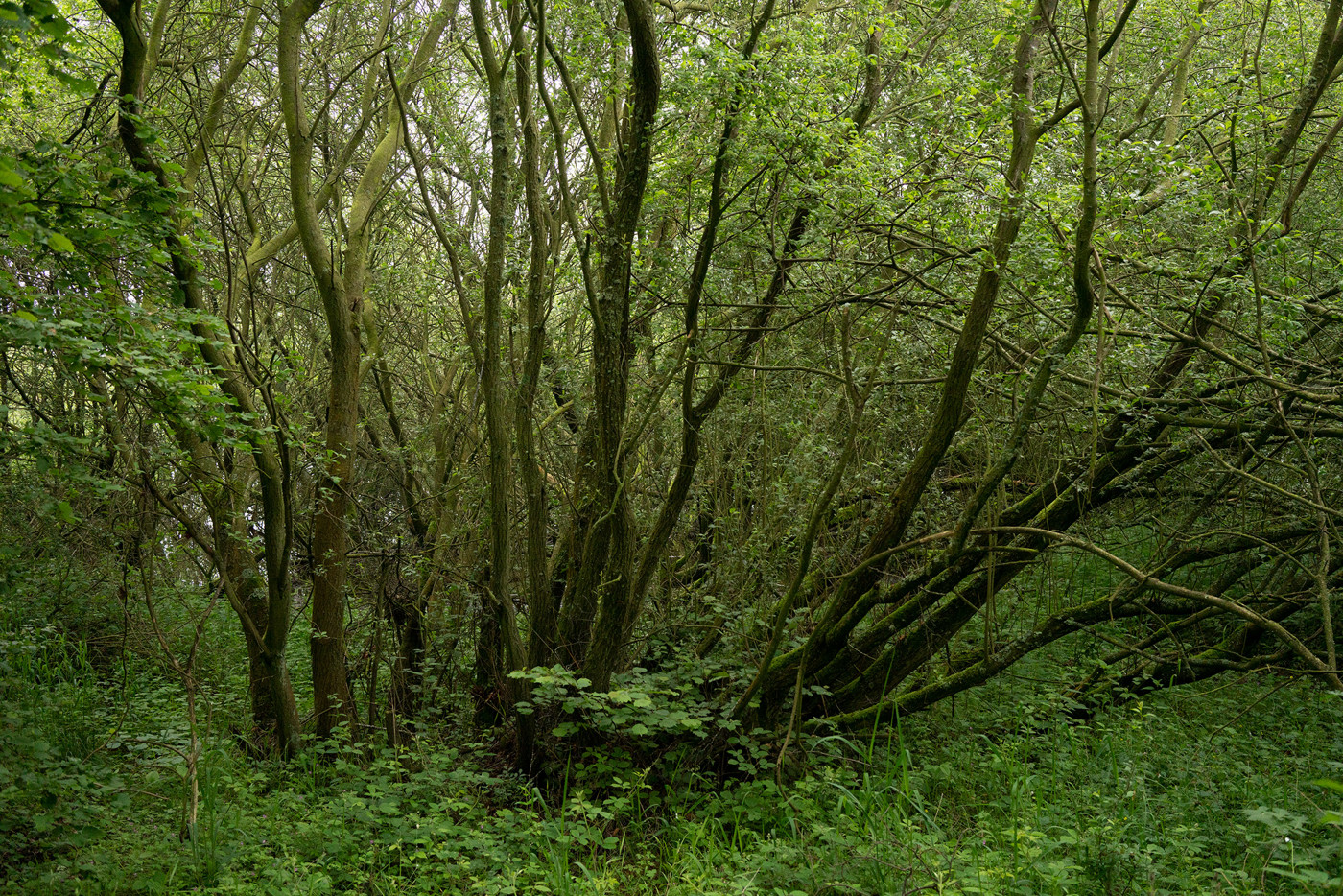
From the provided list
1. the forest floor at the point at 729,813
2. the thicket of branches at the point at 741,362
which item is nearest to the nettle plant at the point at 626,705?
the thicket of branches at the point at 741,362

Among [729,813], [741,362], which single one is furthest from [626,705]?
[741,362]

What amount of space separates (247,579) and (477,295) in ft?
9.44

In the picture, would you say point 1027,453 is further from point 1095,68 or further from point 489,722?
point 489,722

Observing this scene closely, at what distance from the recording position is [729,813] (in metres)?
4.77

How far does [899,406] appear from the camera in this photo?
6535mm

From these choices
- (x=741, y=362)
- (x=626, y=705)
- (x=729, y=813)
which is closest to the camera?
(x=729, y=813)

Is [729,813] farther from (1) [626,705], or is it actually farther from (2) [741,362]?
(2) [741,362]

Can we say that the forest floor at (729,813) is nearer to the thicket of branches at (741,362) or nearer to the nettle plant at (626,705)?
the nettle plant at (626,705)

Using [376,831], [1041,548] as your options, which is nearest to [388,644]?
[376,831]

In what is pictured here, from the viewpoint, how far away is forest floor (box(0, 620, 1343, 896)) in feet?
11.6

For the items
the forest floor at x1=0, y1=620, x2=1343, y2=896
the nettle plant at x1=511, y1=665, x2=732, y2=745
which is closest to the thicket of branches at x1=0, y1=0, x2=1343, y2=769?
the nettle plant at x1=511, y1=665, x2=732, y2=745

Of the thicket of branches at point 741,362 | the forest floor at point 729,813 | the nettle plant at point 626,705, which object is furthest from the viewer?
the nettle plant at point 626,705

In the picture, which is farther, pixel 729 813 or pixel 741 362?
pixel 741 362

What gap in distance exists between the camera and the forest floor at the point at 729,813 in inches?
140
